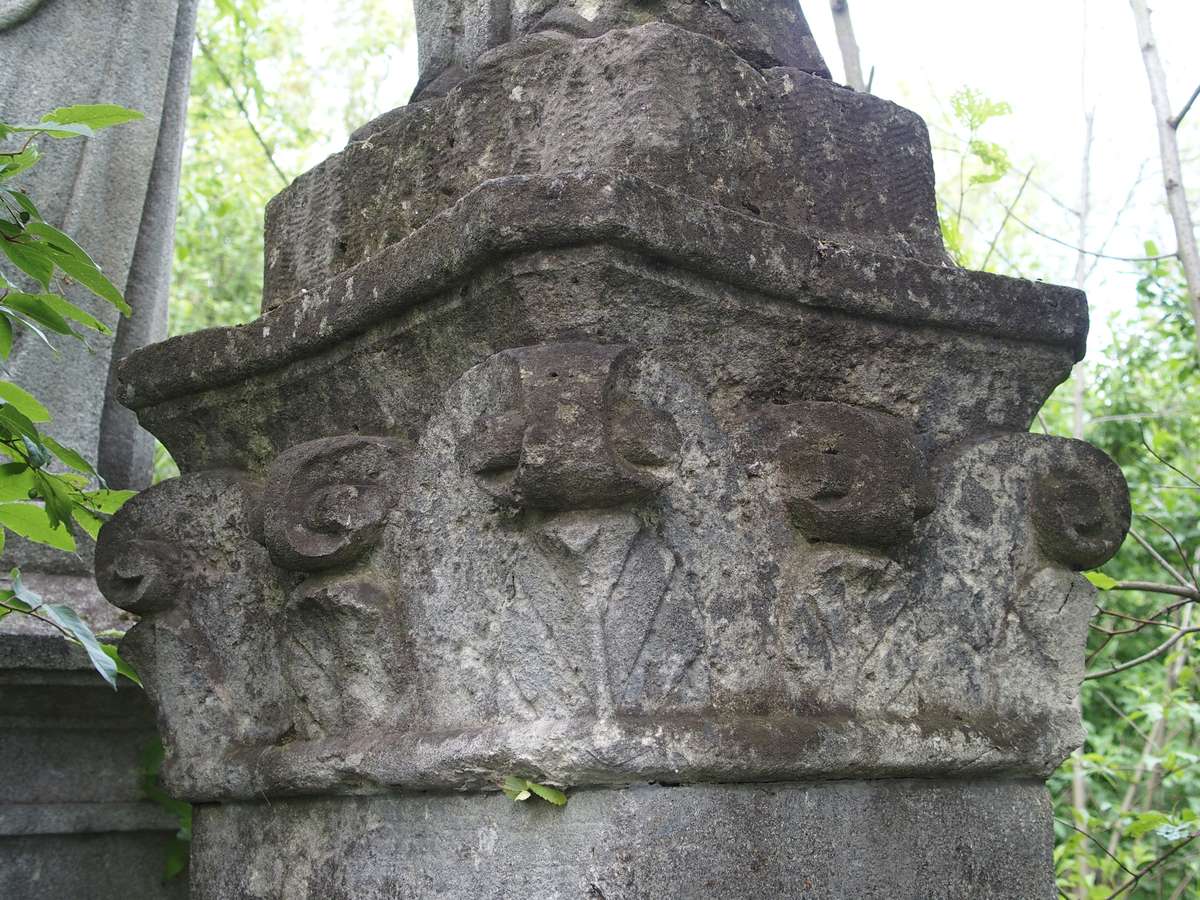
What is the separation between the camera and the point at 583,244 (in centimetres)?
168

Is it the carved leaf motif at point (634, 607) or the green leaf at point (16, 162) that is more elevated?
the green leaf at point (16, 162)

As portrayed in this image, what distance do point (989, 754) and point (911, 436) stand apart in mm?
465

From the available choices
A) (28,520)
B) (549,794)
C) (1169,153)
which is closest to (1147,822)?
(1169,153)

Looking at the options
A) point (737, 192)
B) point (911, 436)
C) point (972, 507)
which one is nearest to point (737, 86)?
point (737, 192)

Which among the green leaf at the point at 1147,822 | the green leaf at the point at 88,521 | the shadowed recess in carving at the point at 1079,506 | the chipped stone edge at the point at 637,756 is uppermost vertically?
the green leaf at the point at 88,521

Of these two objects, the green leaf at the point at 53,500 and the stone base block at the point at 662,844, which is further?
the green leaf at the point at 53,500

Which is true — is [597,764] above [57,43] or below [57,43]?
below

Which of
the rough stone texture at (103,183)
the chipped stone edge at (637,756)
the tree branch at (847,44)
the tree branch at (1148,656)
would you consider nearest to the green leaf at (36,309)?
the chipped stone edge at (637,756)

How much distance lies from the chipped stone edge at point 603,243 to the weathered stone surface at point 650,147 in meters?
0.08

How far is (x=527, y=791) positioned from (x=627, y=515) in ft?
1.19

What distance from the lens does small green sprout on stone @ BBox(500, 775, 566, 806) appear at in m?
1.64

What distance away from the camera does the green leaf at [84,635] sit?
1679 millimetres

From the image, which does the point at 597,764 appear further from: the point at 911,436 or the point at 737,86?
the point at 737,86

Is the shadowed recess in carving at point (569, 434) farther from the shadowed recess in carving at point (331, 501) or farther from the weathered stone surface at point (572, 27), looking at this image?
the weathered stone surface at point (572, 27)
